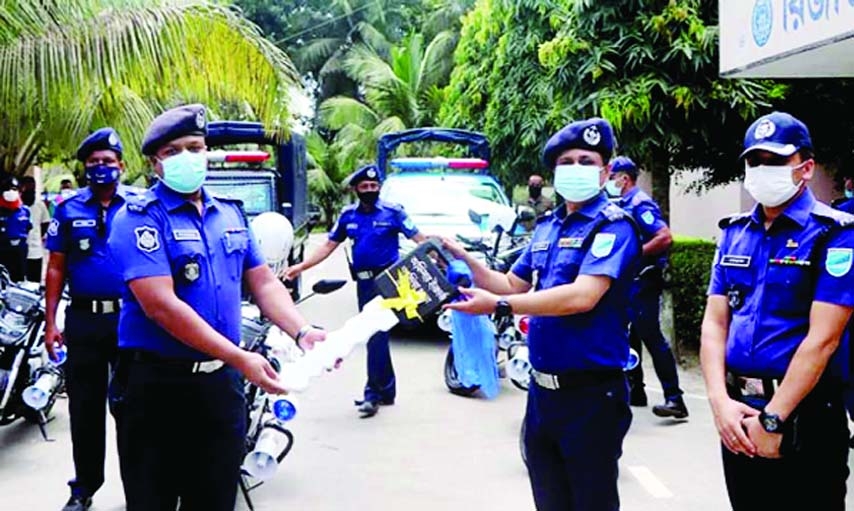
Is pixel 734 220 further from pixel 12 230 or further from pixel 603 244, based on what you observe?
pixel 12 230

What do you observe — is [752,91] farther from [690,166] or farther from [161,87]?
[161,87]

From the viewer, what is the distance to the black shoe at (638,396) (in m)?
7.27

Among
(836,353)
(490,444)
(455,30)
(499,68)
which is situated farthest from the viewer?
(455,30)

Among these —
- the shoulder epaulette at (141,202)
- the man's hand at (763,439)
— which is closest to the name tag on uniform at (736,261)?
the man's hand at (763,439)

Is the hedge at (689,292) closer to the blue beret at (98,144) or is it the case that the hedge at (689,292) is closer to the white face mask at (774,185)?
the blue beret at (98,144)

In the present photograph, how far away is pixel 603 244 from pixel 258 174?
404 inches

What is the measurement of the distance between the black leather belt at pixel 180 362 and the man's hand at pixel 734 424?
5.59ft

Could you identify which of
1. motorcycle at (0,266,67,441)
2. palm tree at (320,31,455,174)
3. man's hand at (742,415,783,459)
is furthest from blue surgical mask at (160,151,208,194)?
palm tree at (320,31,455,174)

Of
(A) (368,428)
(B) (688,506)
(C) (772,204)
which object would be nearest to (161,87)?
(A) (368,428)

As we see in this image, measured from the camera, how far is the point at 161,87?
346 inches

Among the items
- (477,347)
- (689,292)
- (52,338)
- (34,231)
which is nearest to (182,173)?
(52,338)

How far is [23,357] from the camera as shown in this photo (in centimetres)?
610

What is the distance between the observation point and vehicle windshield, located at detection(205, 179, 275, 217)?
12641 mm

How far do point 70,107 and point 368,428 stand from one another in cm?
440
